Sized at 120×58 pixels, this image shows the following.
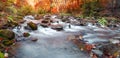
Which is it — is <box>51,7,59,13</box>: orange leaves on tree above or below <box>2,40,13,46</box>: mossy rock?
below

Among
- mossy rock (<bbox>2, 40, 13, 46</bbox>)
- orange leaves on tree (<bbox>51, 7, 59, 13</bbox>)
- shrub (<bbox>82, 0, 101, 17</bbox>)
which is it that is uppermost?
mossy rock (<bbox>2, 40, 13, 46</bbox>)

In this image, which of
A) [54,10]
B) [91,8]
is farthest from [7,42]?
[54,10]

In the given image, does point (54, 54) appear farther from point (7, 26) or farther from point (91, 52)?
point (7, 26)

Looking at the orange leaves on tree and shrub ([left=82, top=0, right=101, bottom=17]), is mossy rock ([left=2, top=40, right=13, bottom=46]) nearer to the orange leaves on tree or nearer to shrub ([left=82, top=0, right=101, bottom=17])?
shrub ([left=82, top=0, right=101, bottom=17])

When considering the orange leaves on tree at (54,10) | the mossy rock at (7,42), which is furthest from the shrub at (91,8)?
the mossy rock at (7,42)

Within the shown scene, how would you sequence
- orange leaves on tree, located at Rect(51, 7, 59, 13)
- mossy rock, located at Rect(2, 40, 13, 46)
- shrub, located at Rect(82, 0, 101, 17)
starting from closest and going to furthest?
1. mossy rock, located at Rect(2, 40, 13, 46)
2. shrub, located at Rect(82, 0, 101, 17)
3. orange leaves on tree, located at Rect(51, 7, 59, 13)

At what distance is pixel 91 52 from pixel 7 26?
539 centimetres

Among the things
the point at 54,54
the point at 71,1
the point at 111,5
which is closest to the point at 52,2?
the point at 71,1

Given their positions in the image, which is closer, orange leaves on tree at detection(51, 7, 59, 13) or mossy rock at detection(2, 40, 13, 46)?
mossy rock at detection(2, 40, 13, 46)

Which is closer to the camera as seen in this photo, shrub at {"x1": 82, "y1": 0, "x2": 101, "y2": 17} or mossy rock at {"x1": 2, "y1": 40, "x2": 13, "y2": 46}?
mossy rock at {"x1": 2, "y1": 40, "x2": 13, "y2": 46}

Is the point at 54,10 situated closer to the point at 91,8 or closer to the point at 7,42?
the point at 91,8

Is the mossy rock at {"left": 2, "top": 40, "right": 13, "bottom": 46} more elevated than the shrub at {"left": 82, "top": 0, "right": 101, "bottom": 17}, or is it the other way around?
the mossy rock at {"left": 2, "top": 40, "right": 13, "bottom": 46}

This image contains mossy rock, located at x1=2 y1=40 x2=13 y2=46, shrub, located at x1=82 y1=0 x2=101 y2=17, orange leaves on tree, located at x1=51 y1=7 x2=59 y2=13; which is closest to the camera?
mossy rock, located at x1=2 y1=40 x2=13 y2=46

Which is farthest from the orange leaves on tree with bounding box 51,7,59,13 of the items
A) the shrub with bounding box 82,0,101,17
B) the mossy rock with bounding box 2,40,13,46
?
the mossy rock with bounding box 2,40,13,46
